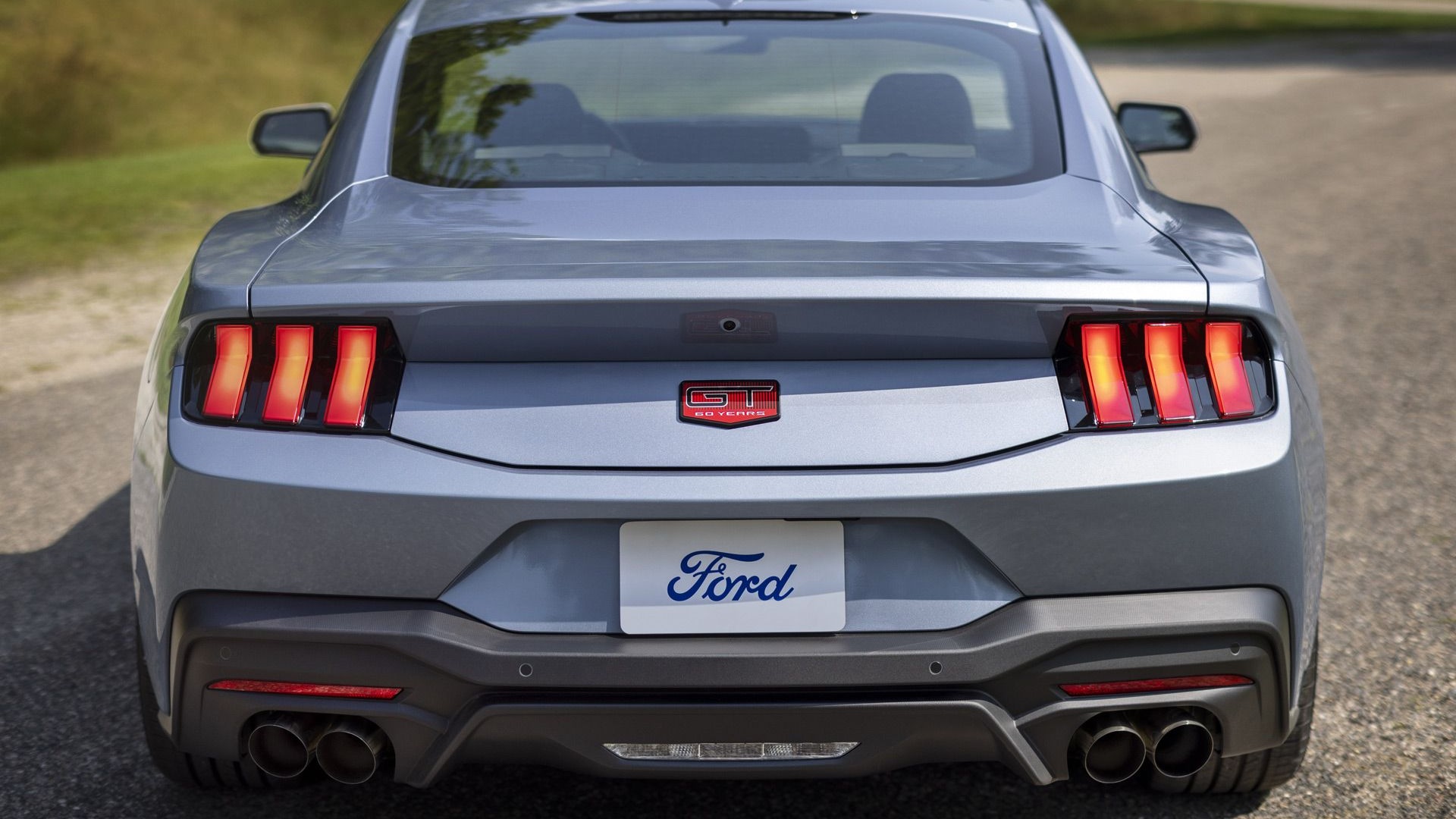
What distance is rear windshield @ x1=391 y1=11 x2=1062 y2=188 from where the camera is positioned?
288 centimetres

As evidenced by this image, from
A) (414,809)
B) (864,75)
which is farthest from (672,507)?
(864,75)

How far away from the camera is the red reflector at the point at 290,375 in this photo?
2.24 meters

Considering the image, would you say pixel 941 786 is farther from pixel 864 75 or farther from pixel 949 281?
pixel 864 75

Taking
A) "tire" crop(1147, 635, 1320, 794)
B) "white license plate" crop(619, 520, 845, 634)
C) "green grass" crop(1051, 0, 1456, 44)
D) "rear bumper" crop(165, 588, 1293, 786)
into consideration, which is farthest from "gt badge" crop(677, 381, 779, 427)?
"green grass" crop(1051, 0, 1456, 44)

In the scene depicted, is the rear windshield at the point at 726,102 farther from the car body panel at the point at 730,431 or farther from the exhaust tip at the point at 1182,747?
the exhaust tip at the point at 1182,747

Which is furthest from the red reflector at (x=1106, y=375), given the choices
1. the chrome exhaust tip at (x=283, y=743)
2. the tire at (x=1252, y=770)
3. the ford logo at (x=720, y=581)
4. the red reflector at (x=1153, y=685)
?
the chrome exhaust tip at (x=283, y=743)

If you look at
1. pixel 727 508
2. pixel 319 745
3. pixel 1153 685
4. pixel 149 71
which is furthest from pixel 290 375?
pixel 149 71

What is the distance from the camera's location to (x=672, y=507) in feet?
7.08

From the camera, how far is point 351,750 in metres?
2.34

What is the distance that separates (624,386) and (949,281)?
0.51 metres

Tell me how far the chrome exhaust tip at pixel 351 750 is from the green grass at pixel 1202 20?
1544 inches

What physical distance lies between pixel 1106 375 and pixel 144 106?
739 inches

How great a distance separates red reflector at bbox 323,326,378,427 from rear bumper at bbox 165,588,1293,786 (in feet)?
0.96

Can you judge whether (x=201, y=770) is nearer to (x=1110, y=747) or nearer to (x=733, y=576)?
(x=733, y=576)
